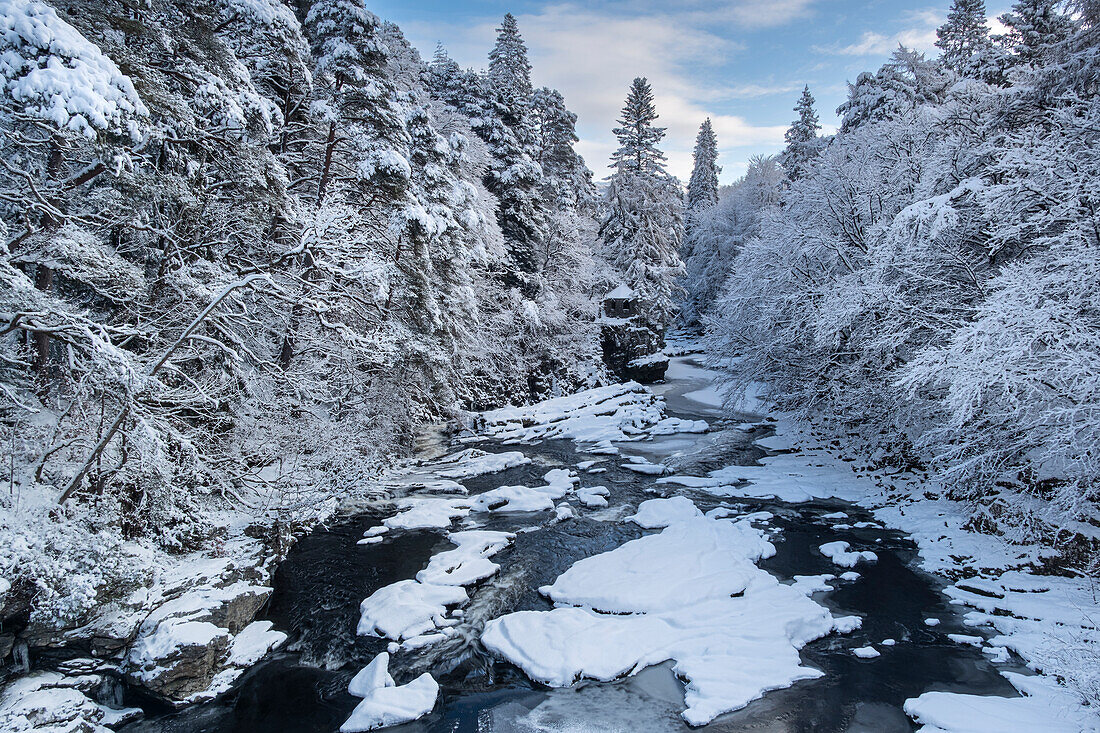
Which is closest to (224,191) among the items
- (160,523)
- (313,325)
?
(313,325)

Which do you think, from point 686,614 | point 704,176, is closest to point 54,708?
point 686,614

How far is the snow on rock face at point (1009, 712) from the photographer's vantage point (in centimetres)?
→ 557

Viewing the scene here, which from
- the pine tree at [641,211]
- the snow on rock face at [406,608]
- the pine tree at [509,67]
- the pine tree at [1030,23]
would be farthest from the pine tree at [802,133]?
the snow on rock face at [406,608]

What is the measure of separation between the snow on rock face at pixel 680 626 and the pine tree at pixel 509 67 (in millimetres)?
25568

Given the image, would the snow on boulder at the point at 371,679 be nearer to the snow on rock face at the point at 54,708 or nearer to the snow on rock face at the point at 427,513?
the snow on rock face at the point at 54,708

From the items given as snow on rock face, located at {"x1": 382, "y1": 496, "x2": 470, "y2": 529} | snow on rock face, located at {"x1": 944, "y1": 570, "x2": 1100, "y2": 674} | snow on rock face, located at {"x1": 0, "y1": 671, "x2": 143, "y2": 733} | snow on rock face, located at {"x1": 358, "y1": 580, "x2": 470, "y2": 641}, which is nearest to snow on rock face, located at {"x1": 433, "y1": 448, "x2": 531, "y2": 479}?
snow on rock face, located at {"x1": 382, "y1": 496, "x2": 470, "y2": 529}

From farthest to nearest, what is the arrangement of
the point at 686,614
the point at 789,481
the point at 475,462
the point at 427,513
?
the point at 475,462, the point at 789,481, the point at 427,513, the point at 686,614

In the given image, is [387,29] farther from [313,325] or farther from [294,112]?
[313,325]

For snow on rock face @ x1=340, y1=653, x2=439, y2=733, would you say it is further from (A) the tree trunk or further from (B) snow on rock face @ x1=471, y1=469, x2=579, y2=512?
(A) the tree trunk

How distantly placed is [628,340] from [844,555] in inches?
964

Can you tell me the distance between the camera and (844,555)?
1034 centimetres

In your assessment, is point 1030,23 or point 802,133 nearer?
point 1030,23

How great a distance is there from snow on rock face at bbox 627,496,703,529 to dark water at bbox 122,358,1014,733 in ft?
2.56

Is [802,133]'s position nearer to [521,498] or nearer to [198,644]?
[521,498]
